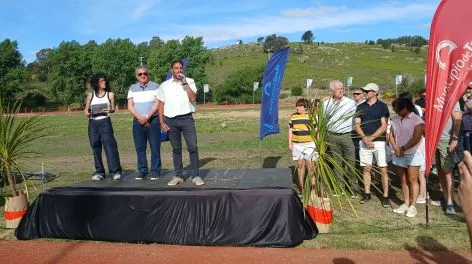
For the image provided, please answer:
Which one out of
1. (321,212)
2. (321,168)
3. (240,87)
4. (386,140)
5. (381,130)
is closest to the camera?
(321,168)

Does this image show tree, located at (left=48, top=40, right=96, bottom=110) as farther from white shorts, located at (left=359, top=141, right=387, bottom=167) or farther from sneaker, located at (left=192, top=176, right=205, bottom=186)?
white shorts, located at (left=359, top=141, right=387, bottom=167)

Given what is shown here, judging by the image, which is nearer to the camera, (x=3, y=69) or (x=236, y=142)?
(x=236, y=142)

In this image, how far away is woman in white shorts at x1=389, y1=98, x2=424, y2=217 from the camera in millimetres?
5797

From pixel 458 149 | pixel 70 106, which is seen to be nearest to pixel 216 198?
pixel 458 149

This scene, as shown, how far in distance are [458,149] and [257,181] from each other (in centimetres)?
278

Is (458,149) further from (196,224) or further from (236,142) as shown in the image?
(236,142)

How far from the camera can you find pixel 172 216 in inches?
205

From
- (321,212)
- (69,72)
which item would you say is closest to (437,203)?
(321,212)

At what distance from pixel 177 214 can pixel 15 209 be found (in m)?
2.30

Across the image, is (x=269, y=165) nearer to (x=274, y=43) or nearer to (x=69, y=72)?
(x=69, y=72)

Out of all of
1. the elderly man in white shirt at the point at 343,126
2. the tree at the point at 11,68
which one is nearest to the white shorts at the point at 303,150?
the elderly man in white shirt at the point at 343,126

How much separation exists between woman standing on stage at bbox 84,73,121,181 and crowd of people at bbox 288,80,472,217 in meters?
2.80

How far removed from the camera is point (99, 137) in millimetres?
6691

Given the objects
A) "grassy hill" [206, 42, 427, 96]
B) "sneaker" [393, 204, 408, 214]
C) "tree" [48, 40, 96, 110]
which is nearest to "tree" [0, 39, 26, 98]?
"tree" [48, 40, 96, 110]
